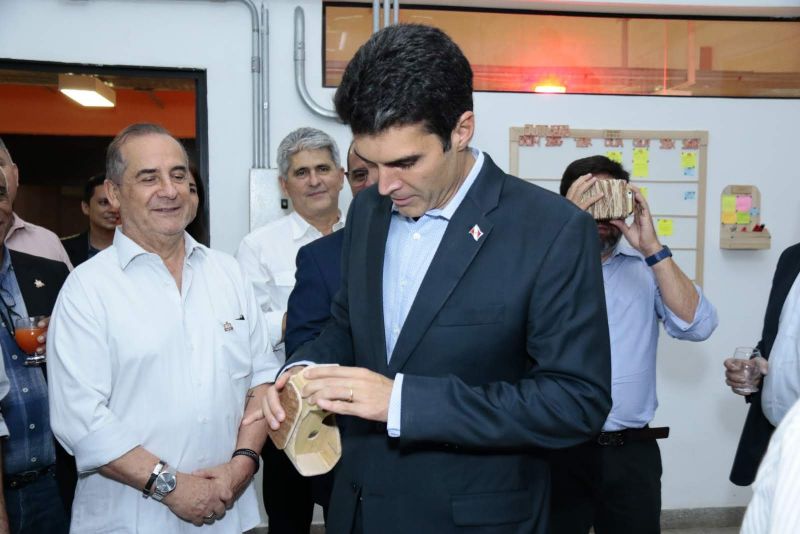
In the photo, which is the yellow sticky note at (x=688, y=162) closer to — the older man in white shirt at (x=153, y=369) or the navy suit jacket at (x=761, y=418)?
the navy suit jacket at (x=761, y=418)

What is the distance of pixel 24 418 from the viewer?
2070 millimetres

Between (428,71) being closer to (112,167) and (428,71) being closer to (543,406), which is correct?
(543,406)

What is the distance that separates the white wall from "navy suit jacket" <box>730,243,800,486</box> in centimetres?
171

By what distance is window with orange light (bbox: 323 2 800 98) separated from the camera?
380 centimetres

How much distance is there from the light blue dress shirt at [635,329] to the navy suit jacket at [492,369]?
105 cm

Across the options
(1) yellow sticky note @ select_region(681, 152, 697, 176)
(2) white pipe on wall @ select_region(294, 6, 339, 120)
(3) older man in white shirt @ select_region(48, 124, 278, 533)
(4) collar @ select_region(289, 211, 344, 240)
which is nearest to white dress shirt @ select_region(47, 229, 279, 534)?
(3) older man in white shirt @ select_region(48, 124, 278, 533)

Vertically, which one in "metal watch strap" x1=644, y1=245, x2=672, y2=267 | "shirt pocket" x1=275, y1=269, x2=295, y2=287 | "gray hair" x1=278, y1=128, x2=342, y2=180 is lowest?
"shirt pocket" x1=275, y1=269, x2=295, y2=287

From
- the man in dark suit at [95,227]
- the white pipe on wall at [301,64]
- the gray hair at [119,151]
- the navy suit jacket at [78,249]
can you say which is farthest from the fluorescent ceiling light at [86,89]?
the gray hair at [119,151]

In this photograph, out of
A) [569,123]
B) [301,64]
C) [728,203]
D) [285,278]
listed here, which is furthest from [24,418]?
[728,203]

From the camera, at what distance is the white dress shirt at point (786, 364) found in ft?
6.50

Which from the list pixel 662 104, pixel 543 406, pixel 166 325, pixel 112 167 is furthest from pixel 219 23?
pixel 543 406

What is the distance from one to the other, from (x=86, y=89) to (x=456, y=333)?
4.25 meters

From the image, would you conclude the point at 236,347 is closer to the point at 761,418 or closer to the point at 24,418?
the point at 24,418

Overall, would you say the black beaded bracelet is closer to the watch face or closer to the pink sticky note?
the watch face
